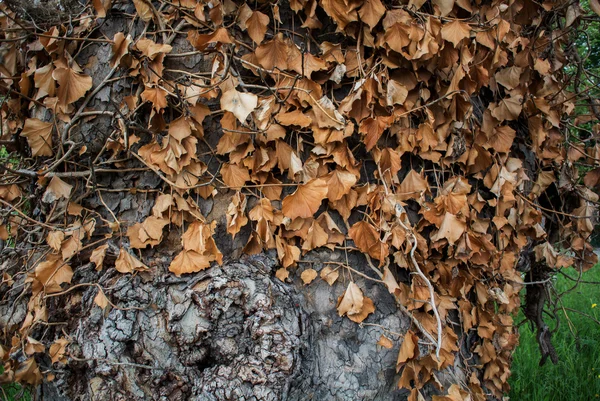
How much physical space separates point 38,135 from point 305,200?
0.92 metres

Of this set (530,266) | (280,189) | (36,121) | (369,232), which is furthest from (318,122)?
(530,266)

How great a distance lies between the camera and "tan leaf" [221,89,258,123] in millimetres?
1216

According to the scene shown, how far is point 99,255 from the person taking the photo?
1388 mm

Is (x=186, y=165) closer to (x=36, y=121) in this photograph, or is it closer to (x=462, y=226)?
(x=36, y=121)

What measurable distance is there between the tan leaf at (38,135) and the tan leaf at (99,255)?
1.25ft

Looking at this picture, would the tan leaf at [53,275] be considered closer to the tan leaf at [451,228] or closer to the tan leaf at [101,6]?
the tan leaf at [101,6]

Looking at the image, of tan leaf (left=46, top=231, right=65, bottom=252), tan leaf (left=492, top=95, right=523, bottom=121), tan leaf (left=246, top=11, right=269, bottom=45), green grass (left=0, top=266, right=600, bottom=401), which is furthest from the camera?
green grass (left=0, top=266, right=600, bottom=401)

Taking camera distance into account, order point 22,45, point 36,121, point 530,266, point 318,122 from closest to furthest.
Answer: point 318,122
point 36,121
point 22,45
point 530,266

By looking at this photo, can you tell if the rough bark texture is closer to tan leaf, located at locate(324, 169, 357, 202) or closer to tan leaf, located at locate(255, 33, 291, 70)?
tan leaf, located at locate(324, 169, 357, 202)

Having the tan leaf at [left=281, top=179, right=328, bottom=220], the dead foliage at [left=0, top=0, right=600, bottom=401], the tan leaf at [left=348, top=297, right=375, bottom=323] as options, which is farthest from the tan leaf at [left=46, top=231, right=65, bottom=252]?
the tan leaf at [left=348, top=297, right=375, bottom=323]

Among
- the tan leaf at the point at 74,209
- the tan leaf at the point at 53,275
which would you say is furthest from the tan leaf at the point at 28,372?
the tan leaf at the point at 74,209

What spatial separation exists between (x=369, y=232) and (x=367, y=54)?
0.57 metres

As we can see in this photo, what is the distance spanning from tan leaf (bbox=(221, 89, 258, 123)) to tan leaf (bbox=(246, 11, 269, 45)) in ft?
0.70

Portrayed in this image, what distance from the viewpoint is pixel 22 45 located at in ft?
5.08
